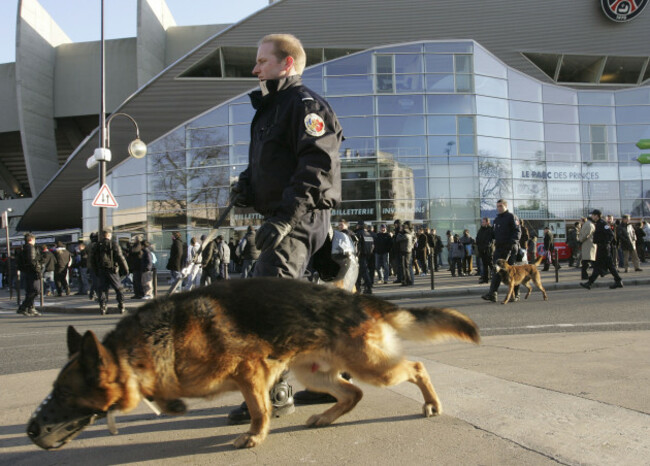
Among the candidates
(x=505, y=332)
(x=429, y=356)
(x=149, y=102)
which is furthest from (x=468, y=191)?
(x=429, y=356)

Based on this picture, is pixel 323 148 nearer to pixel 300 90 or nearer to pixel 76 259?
pixel 300 90

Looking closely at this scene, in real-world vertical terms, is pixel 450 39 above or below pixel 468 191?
above

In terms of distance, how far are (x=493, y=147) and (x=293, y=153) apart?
87.7 feet

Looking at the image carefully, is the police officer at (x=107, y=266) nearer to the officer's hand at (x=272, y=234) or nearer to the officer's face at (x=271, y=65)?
the officer's face at (x=271, y=65)

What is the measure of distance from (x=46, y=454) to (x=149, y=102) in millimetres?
28842

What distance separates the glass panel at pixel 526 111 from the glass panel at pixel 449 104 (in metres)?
3.06

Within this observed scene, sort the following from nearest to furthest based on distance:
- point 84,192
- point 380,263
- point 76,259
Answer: point 380,263 → point 76,259 → point 84,192

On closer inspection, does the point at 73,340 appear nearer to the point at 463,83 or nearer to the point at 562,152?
the point at 463,83

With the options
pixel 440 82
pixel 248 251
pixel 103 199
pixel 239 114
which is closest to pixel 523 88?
pixel 440 82

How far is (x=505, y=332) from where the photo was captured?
247 inches

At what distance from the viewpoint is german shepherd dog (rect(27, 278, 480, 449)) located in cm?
211

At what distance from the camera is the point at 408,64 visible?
2720cm

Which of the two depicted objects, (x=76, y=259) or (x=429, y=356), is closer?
(x=429, y=356)

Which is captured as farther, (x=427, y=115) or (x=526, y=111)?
(x=526, y=111)
